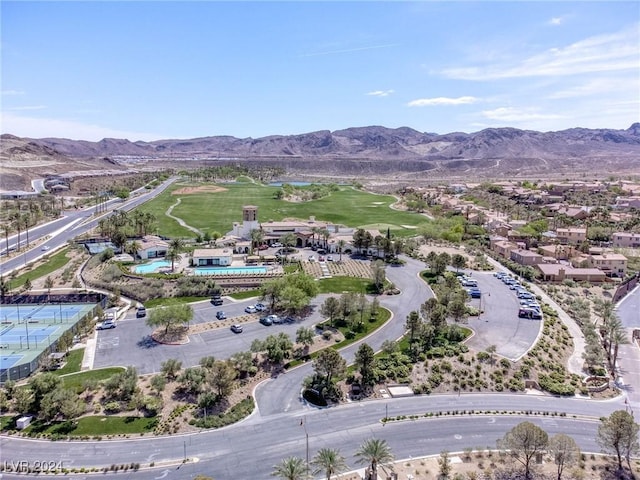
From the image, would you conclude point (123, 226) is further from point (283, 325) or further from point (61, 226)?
point (283, 325)

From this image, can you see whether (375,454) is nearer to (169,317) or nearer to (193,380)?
(193,380)

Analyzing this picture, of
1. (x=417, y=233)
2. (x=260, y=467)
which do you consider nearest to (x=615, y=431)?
(x=260, y=467)

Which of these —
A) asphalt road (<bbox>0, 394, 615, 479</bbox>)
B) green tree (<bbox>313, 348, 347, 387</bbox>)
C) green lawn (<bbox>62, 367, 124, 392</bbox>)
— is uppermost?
green tree (<bbox>313, 348, 347, 387</bbox>)

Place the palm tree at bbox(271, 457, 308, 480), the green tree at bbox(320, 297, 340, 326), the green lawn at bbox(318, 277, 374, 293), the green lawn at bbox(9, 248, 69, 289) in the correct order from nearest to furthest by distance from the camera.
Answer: the palm tree at bbox(271, 457, 308, 480) < the green tree at bbox(320, 297, 340, 326) < the green lawn at bbox(318, 277, 374, 293) < the green lawn at bbox(9, 248, 69, 289)

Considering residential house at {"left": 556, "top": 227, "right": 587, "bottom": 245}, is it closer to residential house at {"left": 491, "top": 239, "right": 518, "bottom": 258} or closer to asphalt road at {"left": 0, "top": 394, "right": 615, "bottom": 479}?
residential house at {"left": 491, "top": 239, "right": 518, "bottom": 258}

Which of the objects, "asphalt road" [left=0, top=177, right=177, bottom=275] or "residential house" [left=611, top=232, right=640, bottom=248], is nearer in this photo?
"asphalt road" [left=0, top=177, right=177, bottom=275]

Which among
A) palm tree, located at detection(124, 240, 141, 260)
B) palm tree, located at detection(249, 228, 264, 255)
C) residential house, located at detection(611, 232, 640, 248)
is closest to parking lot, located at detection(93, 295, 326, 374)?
palm tree, located at detection(124, 240, 141, 260)

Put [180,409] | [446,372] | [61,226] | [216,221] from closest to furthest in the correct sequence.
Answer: [180,409] → [446,372] → [61,226] → [216,221]
